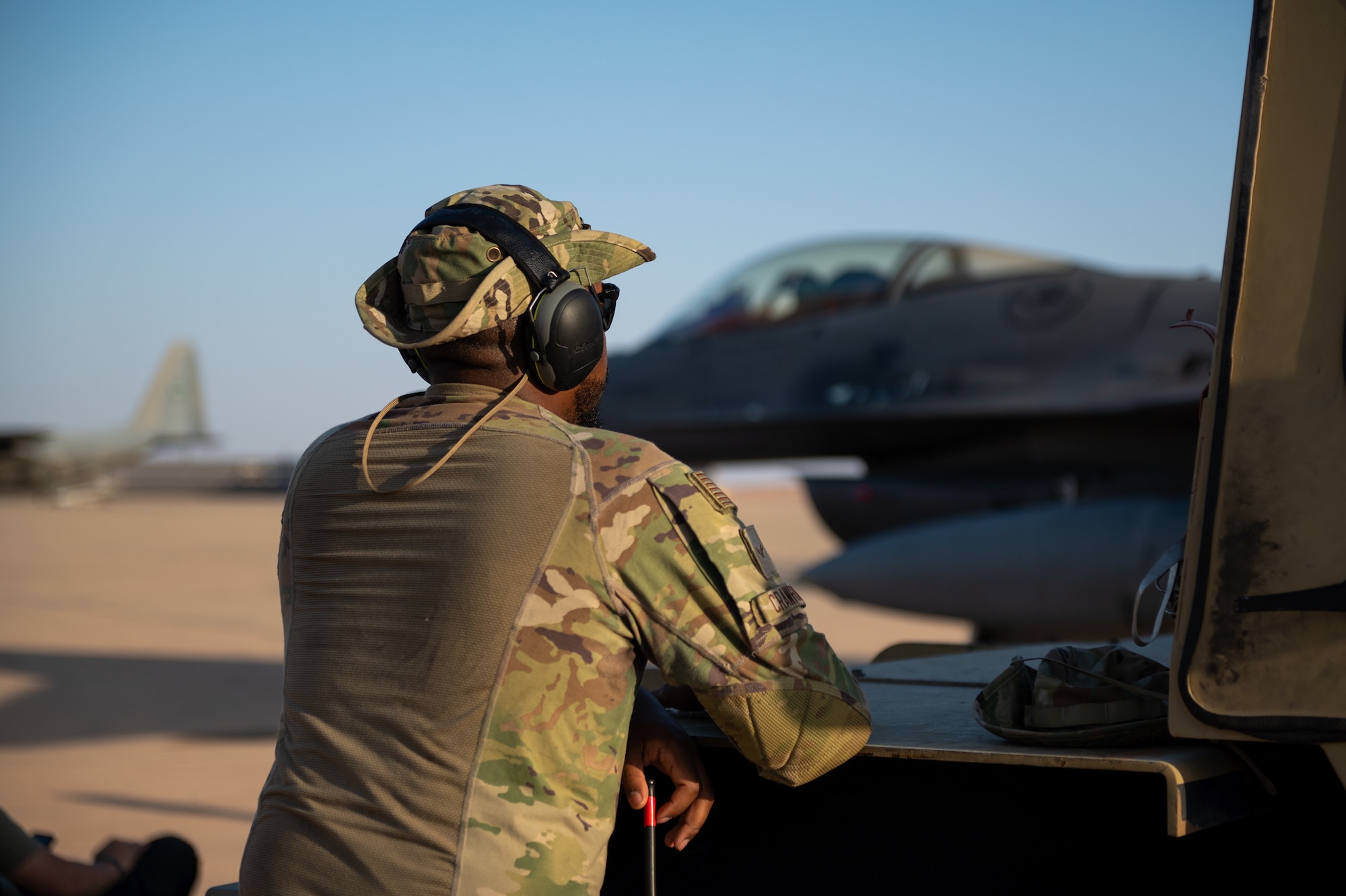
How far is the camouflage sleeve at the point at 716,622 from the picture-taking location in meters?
1.74

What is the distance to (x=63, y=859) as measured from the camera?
300cm

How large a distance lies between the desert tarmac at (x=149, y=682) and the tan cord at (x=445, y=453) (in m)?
3.51

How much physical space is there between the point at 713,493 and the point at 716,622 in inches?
7.9

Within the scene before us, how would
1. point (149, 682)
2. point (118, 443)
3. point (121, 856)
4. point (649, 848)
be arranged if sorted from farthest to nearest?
point (118, 443) → point (149, 682) → point (121, 856) → point (649, 848)

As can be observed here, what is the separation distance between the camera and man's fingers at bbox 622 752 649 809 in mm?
1879

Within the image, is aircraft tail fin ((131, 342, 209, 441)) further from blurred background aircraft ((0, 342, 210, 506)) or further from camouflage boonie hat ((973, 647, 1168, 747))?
camouflage boonie hat ((973, 647, 1168, 747))

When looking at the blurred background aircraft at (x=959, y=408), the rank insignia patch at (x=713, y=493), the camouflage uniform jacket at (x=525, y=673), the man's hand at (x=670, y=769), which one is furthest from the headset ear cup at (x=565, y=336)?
the blurred background aircraft at (x=959, y=408)

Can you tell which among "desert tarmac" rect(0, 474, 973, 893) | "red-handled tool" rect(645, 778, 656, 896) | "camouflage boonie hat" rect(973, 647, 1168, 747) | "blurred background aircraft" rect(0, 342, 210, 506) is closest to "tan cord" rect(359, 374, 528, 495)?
"red-handled tool" rect(645, 778, 656, 896)

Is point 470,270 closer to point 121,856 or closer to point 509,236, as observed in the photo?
point 509,236

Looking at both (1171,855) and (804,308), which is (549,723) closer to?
(1171,855)

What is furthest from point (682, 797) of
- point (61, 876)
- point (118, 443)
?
point (118, 443)

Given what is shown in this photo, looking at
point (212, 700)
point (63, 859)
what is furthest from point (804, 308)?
point (63, 859)

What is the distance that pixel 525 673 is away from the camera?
5.62 ft

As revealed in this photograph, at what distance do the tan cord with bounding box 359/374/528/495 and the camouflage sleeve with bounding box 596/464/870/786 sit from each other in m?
0.23
